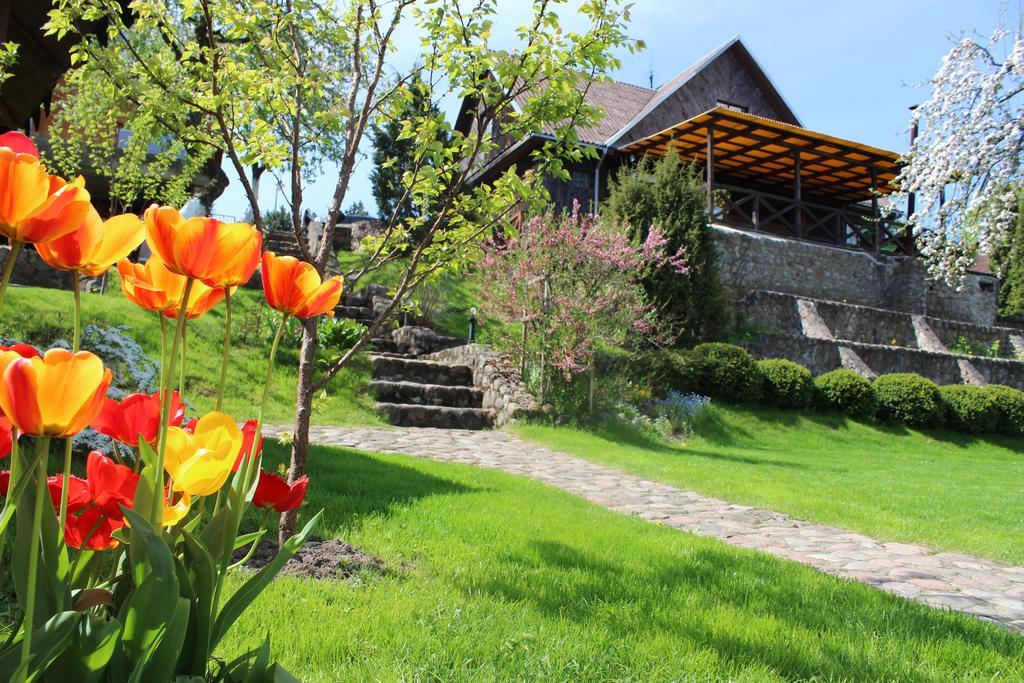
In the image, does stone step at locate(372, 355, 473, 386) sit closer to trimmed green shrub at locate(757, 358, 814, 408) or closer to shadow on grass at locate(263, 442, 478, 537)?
shadow on grass at locate(263, 442, 478, 537)

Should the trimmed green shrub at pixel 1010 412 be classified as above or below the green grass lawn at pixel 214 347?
below

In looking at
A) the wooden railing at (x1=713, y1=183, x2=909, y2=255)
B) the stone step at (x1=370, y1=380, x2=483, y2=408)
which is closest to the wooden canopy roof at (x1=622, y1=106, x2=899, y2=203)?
the wooden railing at (x1=713, y1=183, x2=909, y2=255)

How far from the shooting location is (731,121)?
18359 mm

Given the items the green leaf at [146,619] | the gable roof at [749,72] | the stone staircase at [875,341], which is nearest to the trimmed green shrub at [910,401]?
the stone staircase at [875,341]

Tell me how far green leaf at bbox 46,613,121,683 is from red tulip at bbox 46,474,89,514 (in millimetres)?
297

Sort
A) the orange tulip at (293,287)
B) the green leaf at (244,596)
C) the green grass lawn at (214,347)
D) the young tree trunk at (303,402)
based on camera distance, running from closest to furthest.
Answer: the green leaf at (244,596)
the orange tulip at (293,287)
the young tree trunk at (303,402)
the green grass lawn at (214,347)

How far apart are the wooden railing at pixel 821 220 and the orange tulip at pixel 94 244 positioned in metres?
21.8

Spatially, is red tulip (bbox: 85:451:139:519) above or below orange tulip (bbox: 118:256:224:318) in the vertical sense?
below

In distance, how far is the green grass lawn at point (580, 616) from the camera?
2.37 m

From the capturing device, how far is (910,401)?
14.9 meters

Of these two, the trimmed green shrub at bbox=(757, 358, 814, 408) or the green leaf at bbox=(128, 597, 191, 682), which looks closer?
the green leaf at bbox=(128, 597, 191, 682)

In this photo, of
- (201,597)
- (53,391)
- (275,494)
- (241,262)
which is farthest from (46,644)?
(241,262)

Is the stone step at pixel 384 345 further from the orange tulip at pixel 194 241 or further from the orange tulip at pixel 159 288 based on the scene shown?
the orange tulip at pixel 194 241

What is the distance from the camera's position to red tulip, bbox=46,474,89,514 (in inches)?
49.5
